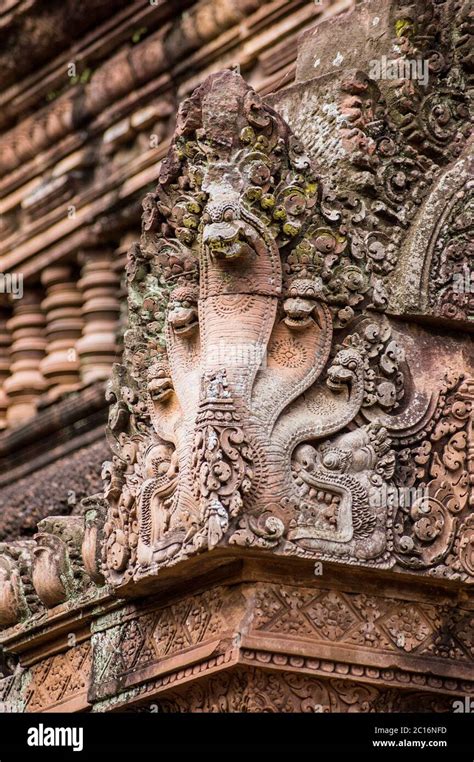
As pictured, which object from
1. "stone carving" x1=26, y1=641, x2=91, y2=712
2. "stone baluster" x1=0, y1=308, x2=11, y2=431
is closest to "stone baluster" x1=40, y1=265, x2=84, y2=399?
"stone baluster" x1=0, y1=308, x2=11, y2=431

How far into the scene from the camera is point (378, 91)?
265 inches

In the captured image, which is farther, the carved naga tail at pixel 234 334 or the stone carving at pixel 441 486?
the stone carving at pixel 441 486

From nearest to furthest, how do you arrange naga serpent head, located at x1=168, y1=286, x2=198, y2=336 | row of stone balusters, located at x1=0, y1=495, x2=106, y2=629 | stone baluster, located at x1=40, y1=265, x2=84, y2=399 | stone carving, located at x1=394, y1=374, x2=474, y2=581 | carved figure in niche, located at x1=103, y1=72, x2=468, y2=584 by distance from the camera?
carved figure in niche, located at x1=103, y1=72, x2=468, y2=584
stone carving, located at x1=394, y1=374, x2=474, y2=581
naga serpent head, located at x1=168, y1=286, x2=198, y2=336
row of stone balusters, located at x1=0, y1=495, x2=106, y2=629
stone baluster, located at x1=40, y1=265, x2=84, y2=399

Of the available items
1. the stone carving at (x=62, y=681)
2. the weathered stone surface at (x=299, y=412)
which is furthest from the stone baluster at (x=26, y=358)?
the weathered stone surface at (x=299, y=412)

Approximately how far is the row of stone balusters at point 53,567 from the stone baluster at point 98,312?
5.27 m

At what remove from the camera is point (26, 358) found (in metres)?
13.3

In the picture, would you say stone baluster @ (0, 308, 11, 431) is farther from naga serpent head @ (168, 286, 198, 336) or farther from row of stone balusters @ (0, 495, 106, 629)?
naga serpent head @ (168, 286, 198, 336)

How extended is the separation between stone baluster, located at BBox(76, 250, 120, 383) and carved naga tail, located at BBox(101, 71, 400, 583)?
612 centimetres

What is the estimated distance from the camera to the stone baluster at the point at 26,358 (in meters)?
13.2

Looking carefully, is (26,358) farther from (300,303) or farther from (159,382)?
(300,303)

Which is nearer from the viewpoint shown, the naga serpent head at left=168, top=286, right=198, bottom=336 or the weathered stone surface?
the weathered stone surface

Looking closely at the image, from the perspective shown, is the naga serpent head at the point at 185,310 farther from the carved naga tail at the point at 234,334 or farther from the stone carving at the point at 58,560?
the stone carving at the point at 58,560

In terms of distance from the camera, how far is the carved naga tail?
6043 millimetres

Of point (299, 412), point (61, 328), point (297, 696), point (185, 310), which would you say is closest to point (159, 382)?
point (185, 310)
